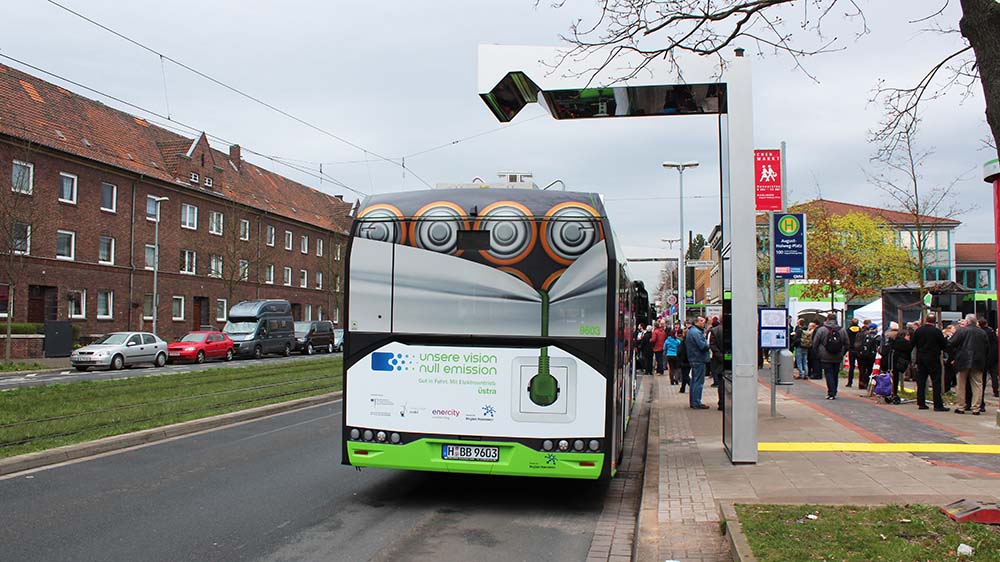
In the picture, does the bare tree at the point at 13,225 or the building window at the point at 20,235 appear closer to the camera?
the bare tree at the point at 13,225

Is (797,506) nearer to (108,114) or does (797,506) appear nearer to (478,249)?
(478,249)

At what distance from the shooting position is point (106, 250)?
40.8 m

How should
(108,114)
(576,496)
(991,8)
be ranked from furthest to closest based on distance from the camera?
1. (108,114)
2. (576,496)
3. (991,8)

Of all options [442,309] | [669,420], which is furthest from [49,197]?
[442,309]

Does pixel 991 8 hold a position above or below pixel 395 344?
above

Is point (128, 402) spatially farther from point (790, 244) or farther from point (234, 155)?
point (234, 155)

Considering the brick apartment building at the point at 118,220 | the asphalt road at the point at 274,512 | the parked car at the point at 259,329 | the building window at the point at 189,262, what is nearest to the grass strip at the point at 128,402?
the asphalt road at the point at 274,512

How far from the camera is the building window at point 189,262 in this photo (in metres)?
47.2

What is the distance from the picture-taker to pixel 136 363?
103 ft

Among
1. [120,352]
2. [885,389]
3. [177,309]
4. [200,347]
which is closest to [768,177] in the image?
Result: [885,389]

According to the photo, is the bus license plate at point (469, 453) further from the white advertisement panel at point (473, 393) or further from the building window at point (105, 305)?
the building window at point (105, 305)

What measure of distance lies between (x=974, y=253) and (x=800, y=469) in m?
81.3

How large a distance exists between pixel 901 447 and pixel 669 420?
435 cm

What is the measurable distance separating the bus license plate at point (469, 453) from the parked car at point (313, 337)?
38062 millimetres
